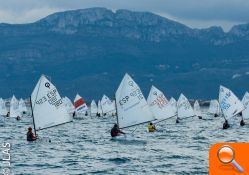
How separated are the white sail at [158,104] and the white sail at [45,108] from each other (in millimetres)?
26622

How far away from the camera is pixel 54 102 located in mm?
47531

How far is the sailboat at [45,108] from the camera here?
153ft

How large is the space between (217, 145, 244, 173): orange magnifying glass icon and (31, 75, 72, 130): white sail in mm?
43765

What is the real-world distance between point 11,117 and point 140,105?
67504 millimetres

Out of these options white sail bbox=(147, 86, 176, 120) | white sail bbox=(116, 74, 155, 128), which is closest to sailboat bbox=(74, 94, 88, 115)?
white sail bbox=(147, 86, 176, 120)

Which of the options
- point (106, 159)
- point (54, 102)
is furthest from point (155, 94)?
point (106, 159)

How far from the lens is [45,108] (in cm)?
4684

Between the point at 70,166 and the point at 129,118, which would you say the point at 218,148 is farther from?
the point at 129,118

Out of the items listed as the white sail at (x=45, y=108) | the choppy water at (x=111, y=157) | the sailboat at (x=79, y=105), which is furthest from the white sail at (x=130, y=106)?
the sailboat at (x=79, y=105)

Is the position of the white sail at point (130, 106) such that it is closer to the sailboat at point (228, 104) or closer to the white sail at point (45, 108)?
the white sail at point (45, 108)

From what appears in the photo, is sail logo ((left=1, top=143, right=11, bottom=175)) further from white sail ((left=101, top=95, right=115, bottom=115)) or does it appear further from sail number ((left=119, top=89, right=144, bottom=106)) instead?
white sail ((left=101, top=95, right=115, bottom=115))

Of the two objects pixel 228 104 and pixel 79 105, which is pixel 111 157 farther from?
pixel 79 105

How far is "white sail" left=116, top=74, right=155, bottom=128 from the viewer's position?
50.4 metres

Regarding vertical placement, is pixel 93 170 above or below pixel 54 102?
below
